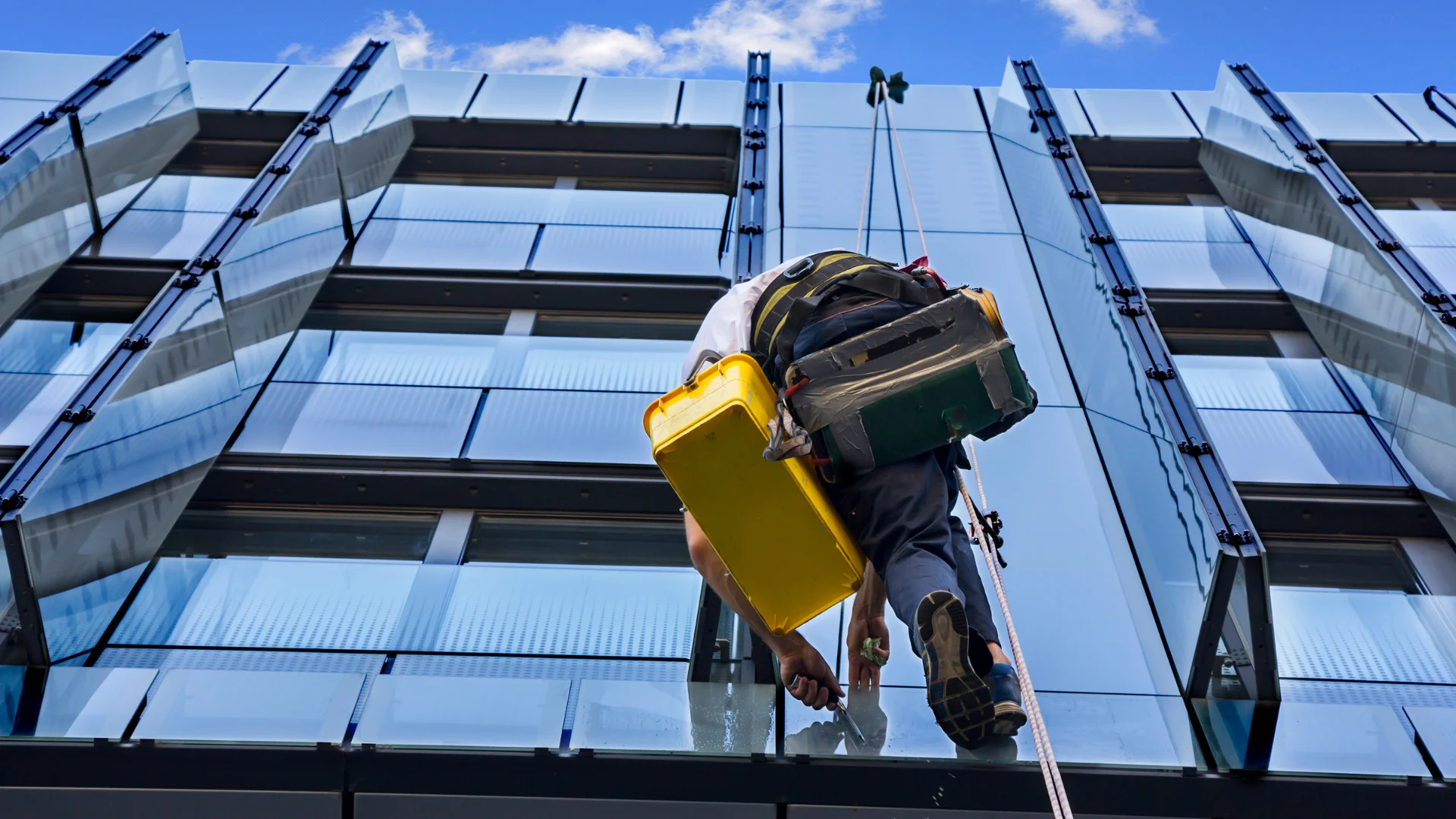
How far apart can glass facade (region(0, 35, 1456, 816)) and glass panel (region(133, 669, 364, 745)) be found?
0.7 inches

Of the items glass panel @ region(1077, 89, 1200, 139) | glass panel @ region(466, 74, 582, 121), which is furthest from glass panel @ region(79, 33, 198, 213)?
glass panel @ region(1077, 89, 1200, 139)

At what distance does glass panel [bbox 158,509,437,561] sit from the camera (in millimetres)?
6801

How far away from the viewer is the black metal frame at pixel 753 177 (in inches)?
290

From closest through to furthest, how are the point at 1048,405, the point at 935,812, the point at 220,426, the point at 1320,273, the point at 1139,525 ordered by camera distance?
1. the point at 935,812
2. the point at 1139,525
3. the point at 1048,405
4. the point at 220,426
5. the point at 1320,273

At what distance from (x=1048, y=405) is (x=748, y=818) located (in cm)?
319

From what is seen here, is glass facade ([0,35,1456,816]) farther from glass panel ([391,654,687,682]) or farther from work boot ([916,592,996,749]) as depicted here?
work boot ([916,592,996,749])

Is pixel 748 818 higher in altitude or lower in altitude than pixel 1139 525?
lower

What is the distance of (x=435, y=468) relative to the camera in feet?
23.6

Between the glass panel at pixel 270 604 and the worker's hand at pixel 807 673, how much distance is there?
221 cm

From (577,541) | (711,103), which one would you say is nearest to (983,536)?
(577,541)

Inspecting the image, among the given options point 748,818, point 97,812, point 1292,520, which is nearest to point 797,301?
point 748,818

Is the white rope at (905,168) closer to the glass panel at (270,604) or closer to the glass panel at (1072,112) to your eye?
the glass panel at (1072,112)

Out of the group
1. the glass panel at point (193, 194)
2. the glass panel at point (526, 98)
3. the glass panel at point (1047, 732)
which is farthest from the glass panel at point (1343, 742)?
the glass panel at point (526, 98)

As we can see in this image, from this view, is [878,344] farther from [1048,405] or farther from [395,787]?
[1048,405]
